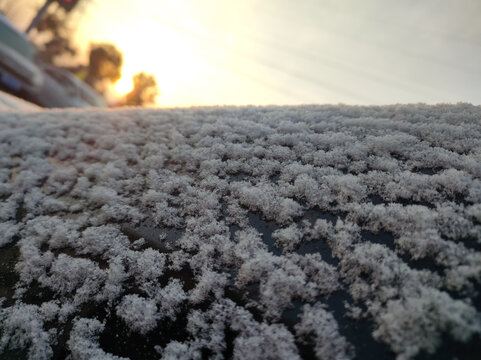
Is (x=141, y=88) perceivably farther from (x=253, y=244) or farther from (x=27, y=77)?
(x=253, y=244)

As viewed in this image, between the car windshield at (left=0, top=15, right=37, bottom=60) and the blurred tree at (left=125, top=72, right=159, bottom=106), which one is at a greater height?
the blurred tree at (left=125, top=72, right=159, bottom=106)

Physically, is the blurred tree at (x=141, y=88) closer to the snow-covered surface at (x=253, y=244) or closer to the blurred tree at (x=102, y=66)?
the blurred tree at (x=102, y=66)

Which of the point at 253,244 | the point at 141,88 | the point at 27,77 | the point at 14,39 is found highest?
the point at 141,88

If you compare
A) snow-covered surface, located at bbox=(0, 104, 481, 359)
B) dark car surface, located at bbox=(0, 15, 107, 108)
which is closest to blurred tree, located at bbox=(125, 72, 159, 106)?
dark car surface, located at bbox=(0, 15, 107, 108)

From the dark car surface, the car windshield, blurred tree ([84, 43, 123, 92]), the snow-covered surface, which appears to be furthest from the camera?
blurred tree ([84, 43, 123, 92])

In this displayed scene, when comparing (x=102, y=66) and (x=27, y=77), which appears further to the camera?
(x=102, y=66)

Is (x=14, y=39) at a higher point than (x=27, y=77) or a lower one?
higher

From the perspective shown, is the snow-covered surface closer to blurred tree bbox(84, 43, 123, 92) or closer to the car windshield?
the car windshield

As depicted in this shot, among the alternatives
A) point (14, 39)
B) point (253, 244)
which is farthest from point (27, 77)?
point (253, 244)
